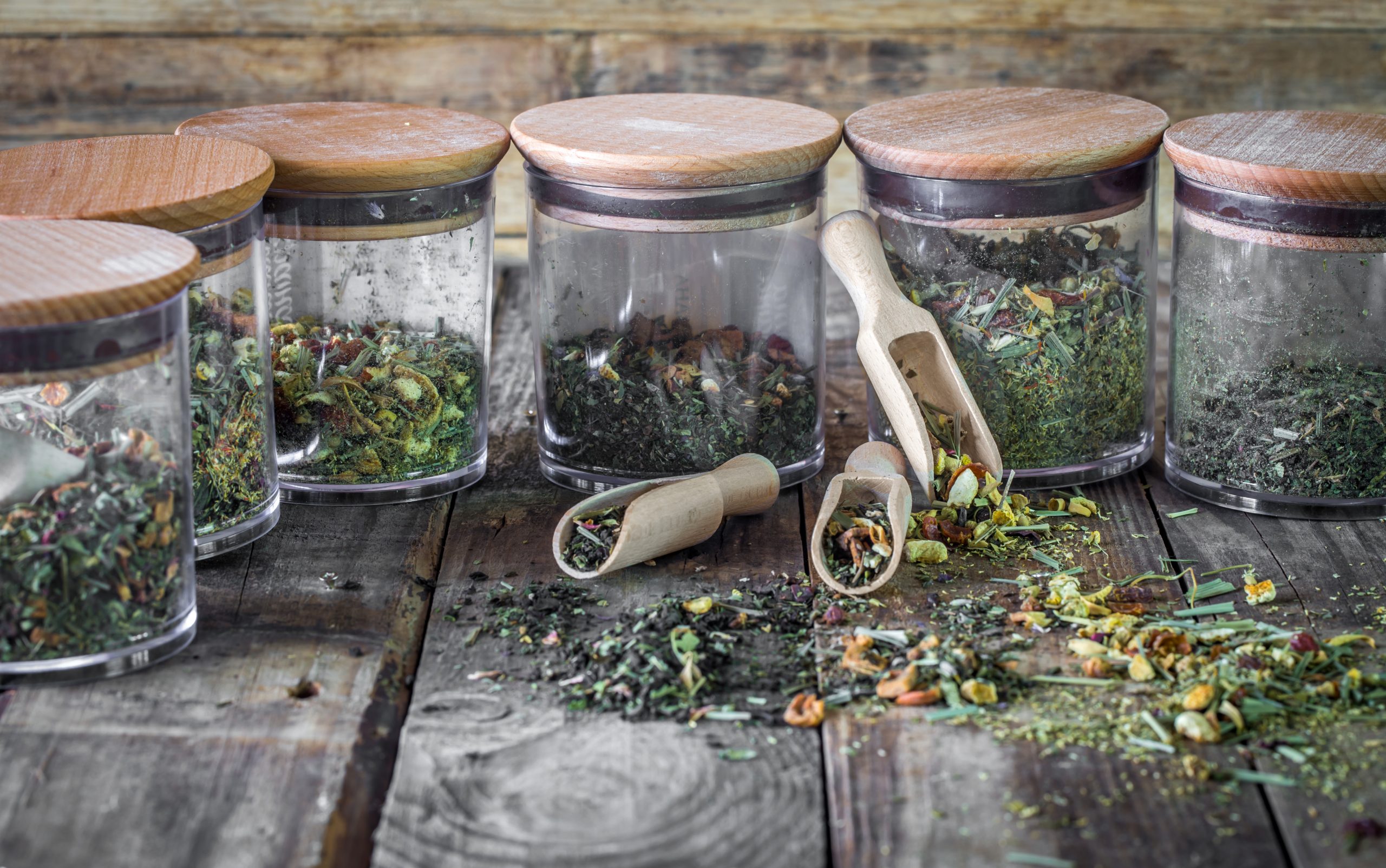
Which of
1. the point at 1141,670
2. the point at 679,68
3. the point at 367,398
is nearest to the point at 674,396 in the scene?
the point at 367,398

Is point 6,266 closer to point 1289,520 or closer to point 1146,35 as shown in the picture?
point 1289,520

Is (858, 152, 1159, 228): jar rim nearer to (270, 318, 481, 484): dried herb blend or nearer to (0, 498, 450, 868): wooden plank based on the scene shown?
(270, 318, 481, 484): dried herb blend

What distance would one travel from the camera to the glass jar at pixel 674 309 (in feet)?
4.82

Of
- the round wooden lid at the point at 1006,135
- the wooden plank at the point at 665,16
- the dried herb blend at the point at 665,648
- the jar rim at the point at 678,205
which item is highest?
the wooden plank at the point at 665,16

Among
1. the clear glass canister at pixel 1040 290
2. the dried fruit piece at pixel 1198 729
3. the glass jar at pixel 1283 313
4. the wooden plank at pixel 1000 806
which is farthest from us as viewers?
the clear glass canister at pixel 1040 290

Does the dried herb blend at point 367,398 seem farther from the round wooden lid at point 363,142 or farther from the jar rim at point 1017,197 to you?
the jar rim at point 1017,197

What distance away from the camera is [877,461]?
152 cm

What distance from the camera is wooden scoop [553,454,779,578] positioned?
1370 millimetres

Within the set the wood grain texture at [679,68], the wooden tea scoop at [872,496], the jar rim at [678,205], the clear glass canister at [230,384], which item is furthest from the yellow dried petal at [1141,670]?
the wood grain texture at [679,68]

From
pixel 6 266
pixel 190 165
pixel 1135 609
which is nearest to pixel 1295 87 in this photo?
pixel 1135 609

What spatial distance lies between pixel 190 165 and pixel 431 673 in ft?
1.77

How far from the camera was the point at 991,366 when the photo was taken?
4.96 feet

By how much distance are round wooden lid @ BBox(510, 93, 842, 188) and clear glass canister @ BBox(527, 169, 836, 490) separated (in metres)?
0.04

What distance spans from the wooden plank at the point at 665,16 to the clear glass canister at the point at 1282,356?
3.10 ft
